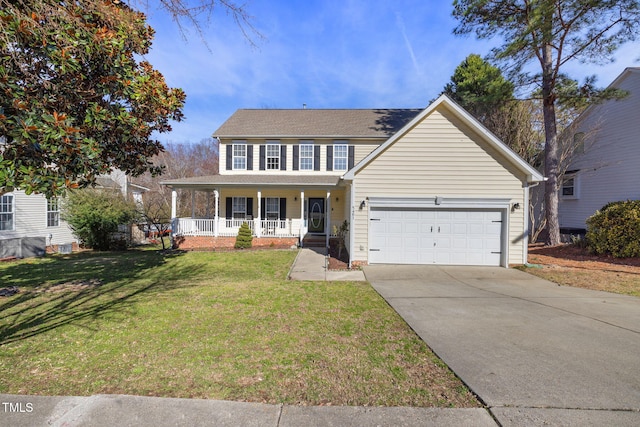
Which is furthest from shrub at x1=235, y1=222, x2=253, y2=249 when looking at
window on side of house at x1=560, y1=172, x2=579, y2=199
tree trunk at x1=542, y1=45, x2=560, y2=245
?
window on side of house at x1=560, y1=172, x2=579, y2=199

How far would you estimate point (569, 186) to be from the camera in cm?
1681

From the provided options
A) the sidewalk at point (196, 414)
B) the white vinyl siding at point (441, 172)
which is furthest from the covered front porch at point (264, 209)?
the sidewalk at point (196, 414)

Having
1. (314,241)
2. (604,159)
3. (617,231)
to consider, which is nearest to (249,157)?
(314,241)

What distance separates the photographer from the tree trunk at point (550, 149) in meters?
13.3

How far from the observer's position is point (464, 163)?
10.0 meters

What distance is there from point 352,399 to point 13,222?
17.8 metres

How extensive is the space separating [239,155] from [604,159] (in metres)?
18.9

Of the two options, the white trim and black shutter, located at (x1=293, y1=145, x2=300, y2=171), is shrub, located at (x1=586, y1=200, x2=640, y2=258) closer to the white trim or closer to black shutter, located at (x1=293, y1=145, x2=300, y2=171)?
the white trim

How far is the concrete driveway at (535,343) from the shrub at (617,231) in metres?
5.99

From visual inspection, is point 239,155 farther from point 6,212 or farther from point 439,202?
point 439,202

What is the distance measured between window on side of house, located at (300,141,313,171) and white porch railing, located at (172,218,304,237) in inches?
126

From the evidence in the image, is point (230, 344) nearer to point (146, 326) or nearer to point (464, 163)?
point (146, 326)

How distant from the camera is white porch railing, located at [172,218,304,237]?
1493cm

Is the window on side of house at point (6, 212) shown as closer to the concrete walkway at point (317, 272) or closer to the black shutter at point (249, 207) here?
the black shutter at point (249, 207)
